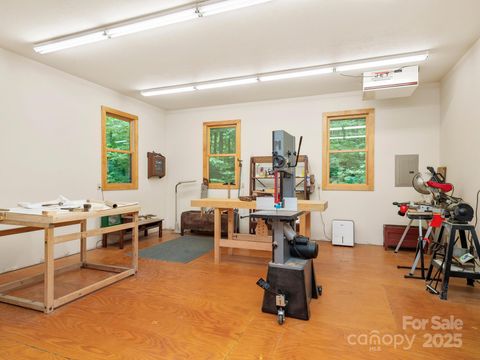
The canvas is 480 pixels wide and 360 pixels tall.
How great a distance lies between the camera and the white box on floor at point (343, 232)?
522cm

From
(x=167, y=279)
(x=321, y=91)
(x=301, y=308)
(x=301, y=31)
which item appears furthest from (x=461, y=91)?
(x=167, y=279)

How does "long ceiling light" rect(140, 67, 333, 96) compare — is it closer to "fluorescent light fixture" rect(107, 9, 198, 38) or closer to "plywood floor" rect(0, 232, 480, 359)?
"fluorescent light fixture" rect(107, 9, 198, 38)

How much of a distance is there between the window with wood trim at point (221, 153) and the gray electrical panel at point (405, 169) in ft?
10.8

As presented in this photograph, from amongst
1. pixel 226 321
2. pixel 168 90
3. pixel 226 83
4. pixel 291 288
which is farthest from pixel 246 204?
pixel 168 90

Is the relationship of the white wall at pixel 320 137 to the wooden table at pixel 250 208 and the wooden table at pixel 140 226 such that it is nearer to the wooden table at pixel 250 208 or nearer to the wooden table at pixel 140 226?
the wooden table at pixel 140 226

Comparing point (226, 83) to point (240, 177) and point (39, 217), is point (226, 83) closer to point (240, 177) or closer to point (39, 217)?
point (240, 177)

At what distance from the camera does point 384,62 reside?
4.03 meters

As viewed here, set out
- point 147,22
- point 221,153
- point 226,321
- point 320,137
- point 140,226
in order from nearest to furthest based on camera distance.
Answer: point 226,321, point 147,22, point 140,226, point 320,137, point 221,153

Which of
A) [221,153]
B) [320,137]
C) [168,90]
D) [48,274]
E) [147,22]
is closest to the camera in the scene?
[48,274]

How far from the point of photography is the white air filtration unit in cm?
416

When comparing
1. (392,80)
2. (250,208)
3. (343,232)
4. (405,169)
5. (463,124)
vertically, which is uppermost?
(392,80)

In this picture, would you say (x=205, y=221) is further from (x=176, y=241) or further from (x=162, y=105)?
(x=162, y=105)

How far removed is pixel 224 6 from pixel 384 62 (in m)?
2.66

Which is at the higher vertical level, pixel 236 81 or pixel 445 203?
pixel 236 81
